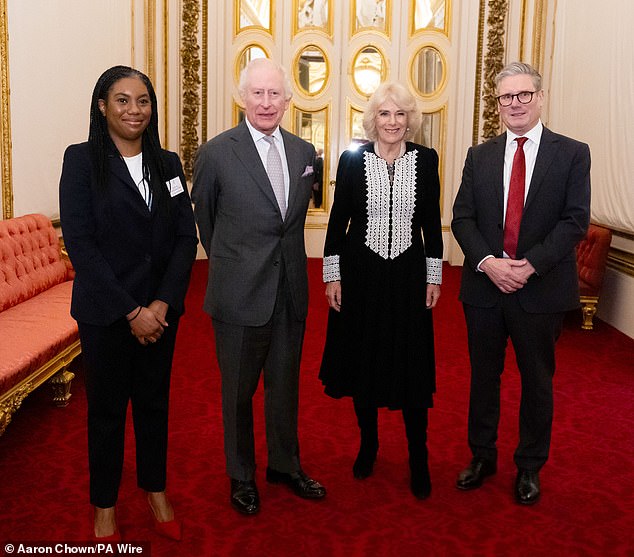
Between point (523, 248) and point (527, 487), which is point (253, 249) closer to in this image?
point (523, 248)

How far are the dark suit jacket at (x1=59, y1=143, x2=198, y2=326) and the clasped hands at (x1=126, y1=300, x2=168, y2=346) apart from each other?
0.09 feet

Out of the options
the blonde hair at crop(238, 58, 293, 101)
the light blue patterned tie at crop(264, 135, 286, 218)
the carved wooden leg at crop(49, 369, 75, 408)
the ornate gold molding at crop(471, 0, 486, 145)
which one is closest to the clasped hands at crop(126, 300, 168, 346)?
the light blue patterned tie at crop(264, 135, 286, 218)

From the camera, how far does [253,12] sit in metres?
9.77

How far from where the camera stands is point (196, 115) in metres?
9.54

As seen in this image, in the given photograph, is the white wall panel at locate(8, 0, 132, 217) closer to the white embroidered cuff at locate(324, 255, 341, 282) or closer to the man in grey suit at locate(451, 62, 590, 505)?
the white embroidered cuff at locate(324, 255, 341, 282)

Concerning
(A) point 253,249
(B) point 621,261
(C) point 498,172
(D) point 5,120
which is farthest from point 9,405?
(B) point 621,261

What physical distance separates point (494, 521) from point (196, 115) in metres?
7.82

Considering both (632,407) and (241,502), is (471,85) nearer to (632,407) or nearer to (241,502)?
(632,407)

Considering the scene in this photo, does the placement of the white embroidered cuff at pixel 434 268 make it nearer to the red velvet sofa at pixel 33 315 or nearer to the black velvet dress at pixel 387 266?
the black velvet dress at pixel 387 266

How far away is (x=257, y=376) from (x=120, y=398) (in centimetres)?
57

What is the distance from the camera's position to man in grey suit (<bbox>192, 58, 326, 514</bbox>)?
261cm

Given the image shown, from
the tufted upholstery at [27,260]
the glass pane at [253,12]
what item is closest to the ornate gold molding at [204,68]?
the glass pane at [253,12]

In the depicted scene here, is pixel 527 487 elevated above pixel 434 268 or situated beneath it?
situated beneath

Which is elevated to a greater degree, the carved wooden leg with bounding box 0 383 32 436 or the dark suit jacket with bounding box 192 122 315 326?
the dark suit jacket with bounding box 192 122 315 326
